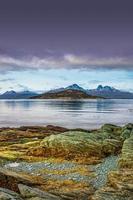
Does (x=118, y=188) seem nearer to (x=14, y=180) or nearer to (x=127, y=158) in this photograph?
(x=127, y=158)

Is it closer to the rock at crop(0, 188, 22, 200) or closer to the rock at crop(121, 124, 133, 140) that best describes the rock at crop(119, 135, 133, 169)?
the rock at crop(121, 124, 133, 140)

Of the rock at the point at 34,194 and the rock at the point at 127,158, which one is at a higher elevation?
the rock at the point at 127,158

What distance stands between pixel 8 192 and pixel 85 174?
11096mm

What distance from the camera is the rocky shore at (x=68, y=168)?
26.6 meters

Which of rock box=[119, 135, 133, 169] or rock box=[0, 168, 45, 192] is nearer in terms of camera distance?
rock box=[0, 168, 45, 192]

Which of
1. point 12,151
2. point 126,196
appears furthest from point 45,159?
point 126,196

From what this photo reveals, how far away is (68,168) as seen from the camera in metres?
36.0

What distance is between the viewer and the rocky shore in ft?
87.4

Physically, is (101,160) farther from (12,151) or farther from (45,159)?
(12,151)

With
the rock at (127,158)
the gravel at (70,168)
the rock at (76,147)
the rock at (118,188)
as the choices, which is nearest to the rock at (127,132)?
the rock at (76,147)

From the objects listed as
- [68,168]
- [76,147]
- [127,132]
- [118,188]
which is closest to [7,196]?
[118,188]

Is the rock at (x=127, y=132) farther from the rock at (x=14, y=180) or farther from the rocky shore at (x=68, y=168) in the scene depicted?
the rock at (x=14, y=180)

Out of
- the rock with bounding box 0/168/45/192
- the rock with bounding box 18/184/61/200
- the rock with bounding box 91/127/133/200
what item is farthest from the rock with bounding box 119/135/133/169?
the rock with bounding box 18/184/61/200

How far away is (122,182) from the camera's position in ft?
90.9
